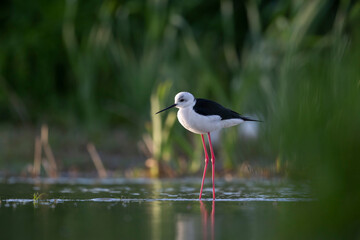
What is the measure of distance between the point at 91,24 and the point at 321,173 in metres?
12.0

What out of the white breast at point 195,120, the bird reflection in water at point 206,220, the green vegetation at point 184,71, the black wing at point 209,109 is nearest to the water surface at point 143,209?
the bird reflection in water at point 206,220

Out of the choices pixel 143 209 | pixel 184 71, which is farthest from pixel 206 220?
pixel 184 71

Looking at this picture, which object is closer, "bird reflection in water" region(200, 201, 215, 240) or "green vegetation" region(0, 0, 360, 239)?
"bird reflection in water" region(200, 201, 215, 240)

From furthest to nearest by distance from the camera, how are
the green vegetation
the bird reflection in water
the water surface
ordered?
the green vegetation
the water surface
the bird reflection in water

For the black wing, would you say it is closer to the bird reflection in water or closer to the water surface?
the water surface

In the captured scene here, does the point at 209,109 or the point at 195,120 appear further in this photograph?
the point at 209,109

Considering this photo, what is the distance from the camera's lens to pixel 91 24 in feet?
56.3

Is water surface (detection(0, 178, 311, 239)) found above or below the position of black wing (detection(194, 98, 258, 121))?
below

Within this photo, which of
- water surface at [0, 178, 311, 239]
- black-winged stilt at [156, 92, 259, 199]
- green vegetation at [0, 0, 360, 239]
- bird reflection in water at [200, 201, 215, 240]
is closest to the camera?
bird reflection in water at [200, 201, 215, 240]

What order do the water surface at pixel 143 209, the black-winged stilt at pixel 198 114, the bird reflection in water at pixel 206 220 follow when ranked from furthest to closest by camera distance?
1. the black-winged stilt at pixel 198 114
2. the water surface at pixel 143 209
3. the bird reflection in water at pixel 206 220

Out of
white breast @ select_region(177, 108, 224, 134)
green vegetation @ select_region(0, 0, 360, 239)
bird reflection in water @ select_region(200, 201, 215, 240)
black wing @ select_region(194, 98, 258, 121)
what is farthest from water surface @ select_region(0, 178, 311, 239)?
black wing @ select_region(194, 98, 258, 121)

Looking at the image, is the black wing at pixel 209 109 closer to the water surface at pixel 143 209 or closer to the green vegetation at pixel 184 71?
the green vegetation at pixel 184 71

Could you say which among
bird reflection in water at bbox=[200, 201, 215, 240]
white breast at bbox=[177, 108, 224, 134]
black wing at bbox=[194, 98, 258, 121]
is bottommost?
bird reflection in water at bbox=[200, 201, 215, 240]

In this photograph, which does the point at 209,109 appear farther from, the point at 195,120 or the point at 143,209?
the point at 143,209
